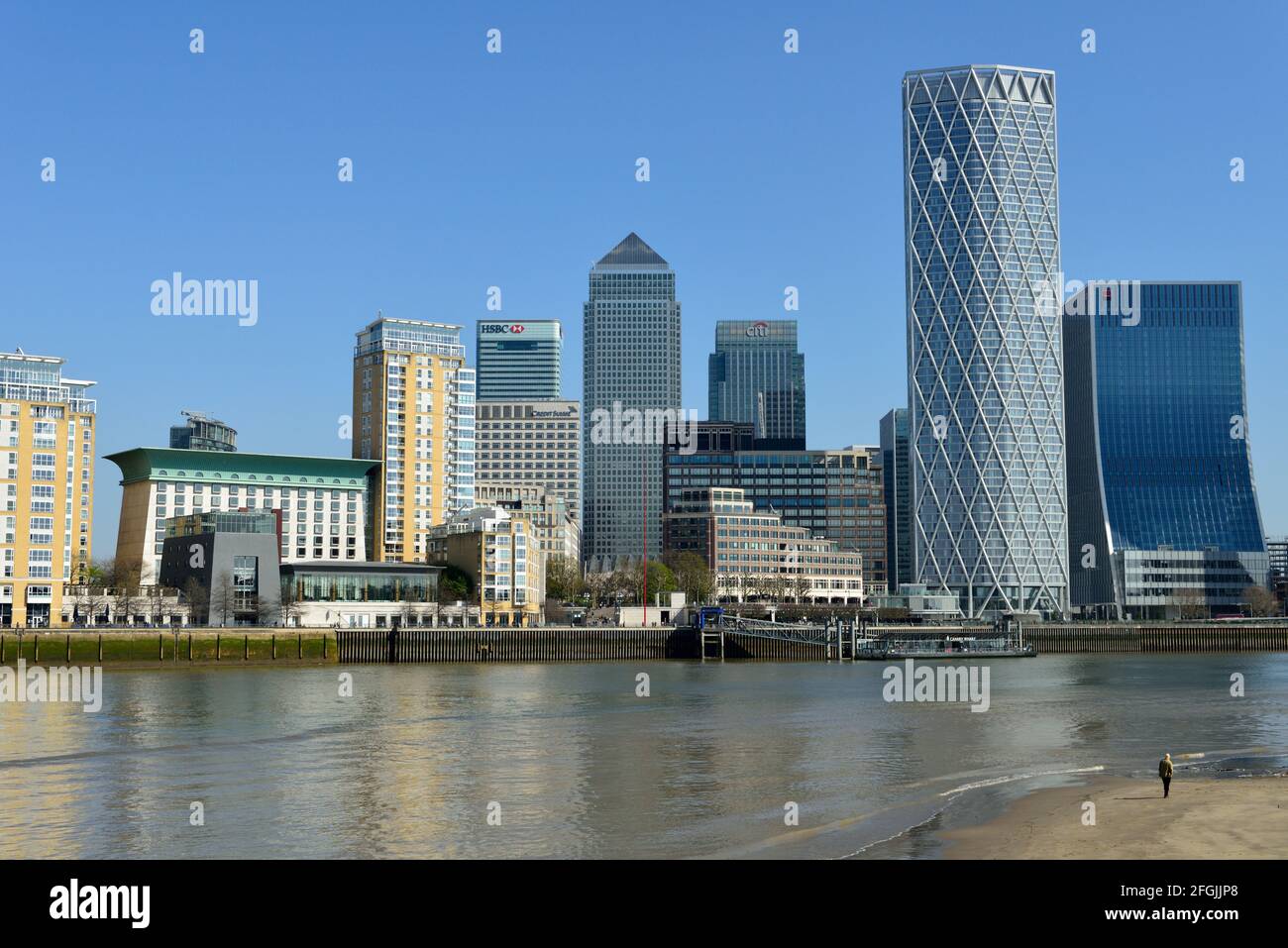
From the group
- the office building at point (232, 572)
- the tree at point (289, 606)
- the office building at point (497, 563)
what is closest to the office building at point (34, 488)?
the office building at point (232, 572)

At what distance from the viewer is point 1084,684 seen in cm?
9756

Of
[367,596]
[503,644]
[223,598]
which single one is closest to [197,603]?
[223,598]

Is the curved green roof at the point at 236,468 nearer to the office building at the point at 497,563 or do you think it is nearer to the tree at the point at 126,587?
the tree at the point at 126,587

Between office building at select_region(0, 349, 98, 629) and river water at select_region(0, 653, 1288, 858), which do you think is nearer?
river water at select_region(0, 653, 1288, 858)

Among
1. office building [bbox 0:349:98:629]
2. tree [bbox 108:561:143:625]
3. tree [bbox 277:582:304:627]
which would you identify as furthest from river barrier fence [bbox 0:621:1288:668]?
office building [bbox 0:349:98:629]

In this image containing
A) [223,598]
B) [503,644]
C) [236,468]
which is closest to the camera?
[503,644]

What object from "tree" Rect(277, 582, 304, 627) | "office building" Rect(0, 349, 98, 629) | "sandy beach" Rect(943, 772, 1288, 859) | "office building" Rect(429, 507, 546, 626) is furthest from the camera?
"office building" Rect(429, 507, 546, 626)

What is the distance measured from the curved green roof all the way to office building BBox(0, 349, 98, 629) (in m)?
25.3

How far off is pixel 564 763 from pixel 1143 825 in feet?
73.6

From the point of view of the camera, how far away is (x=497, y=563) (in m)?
165

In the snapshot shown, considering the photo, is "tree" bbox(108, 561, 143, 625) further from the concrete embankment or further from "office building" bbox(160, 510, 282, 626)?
the concrete embankment

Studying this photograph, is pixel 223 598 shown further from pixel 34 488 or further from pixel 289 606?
pixel 34 488
